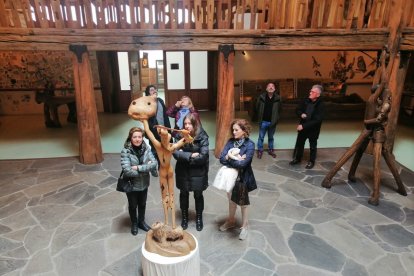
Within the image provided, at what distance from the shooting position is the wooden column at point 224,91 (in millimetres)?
7176

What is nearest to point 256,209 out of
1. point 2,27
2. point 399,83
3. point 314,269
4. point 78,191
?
point 314,269

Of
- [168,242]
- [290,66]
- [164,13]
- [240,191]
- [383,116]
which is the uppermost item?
[164,13]

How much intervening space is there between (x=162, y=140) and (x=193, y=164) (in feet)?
3.10

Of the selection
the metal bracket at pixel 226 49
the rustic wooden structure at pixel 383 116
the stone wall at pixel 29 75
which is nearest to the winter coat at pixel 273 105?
the metal bracket at pixel 226 49

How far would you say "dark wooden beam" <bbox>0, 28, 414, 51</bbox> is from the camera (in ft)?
22.4

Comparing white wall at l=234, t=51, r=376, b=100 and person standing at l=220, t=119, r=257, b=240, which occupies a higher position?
white wall at l=234, t=51, r=376, b=100

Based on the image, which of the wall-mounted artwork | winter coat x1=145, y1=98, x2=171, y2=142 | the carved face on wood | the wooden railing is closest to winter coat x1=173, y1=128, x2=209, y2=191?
the carved face on wood

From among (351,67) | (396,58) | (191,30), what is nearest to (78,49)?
(191,30)

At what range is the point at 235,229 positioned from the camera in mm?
4914

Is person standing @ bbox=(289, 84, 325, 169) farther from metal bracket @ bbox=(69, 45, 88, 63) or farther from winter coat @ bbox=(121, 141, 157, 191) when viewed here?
metal bracket @ bbox=(69, 45, 88, 63)

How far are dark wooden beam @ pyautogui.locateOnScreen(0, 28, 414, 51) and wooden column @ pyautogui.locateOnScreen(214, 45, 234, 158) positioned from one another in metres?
0.24

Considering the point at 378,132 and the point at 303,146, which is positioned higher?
the point at 378,132

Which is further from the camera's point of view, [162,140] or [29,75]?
[29,75]

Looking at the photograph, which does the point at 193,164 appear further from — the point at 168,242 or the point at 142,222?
the point at 142,222
